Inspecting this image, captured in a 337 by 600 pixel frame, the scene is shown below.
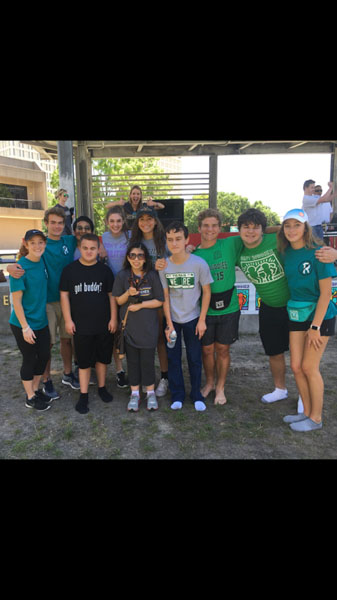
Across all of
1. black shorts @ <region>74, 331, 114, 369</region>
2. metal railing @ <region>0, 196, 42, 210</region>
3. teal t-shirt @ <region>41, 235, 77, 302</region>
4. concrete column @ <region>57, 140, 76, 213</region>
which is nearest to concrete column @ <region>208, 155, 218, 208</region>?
concrete column @ <region>57, 140, 76, 213</region>

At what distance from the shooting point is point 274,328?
3418 millimetres

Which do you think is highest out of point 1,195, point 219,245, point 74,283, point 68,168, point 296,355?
point 1,195

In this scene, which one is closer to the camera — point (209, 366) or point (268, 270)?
point (268, 270)

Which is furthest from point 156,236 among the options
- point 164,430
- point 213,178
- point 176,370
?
point 213,178

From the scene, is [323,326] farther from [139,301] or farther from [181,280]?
[139,301]

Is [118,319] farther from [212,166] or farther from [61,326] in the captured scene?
[212,166]

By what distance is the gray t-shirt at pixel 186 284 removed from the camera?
10.7 feet

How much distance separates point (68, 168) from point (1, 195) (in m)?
29.7

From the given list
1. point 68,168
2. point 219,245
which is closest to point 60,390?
point 219,245

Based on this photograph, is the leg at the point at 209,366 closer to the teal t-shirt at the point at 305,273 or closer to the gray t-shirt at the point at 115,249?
the teal t-shirt at the point at 305,273

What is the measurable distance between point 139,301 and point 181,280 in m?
0.41

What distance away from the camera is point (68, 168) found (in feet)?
23.0

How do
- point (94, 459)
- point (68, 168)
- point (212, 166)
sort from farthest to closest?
1. point (212, 166)
2. point (68, 168)
3. point (94, 459)

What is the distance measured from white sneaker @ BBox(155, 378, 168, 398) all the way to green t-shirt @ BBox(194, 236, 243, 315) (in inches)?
39.4
